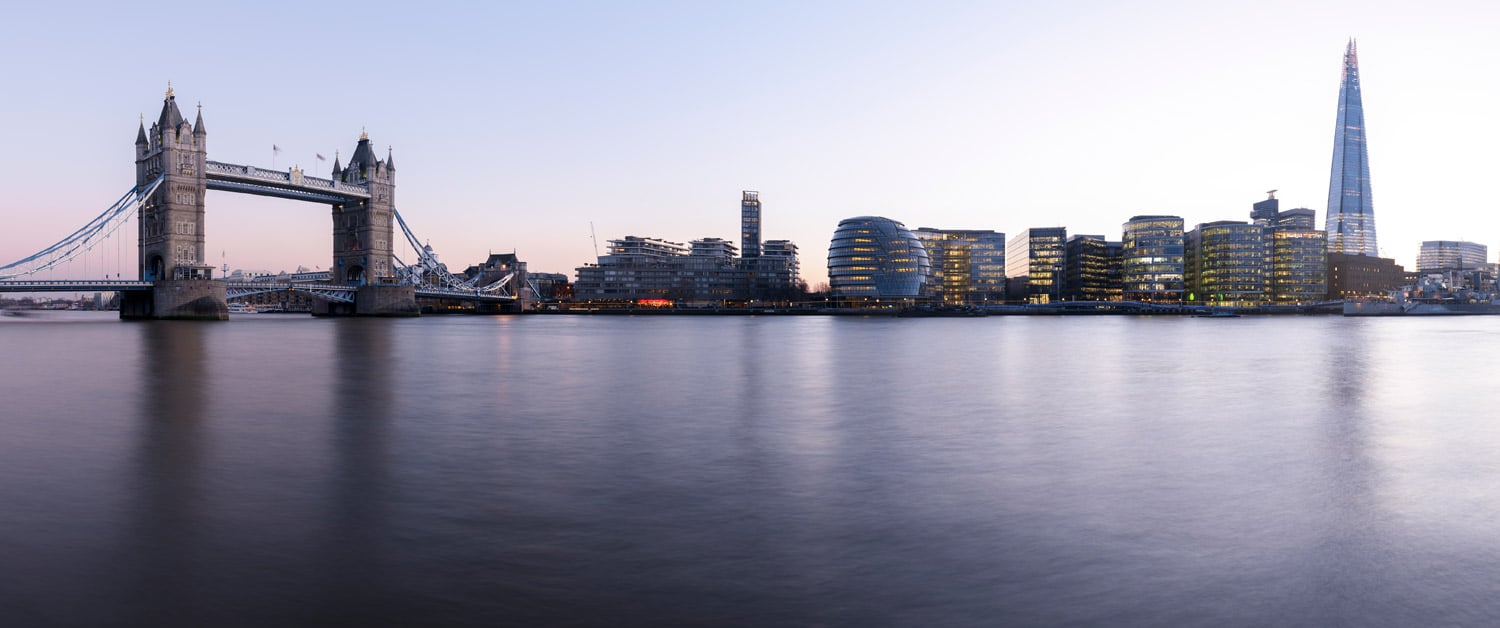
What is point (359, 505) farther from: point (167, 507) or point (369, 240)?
point (369, 240)

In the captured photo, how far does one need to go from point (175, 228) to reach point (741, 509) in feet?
424

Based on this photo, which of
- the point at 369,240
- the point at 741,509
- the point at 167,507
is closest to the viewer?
the point at 167,507

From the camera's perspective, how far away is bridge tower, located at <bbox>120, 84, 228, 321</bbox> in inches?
4432

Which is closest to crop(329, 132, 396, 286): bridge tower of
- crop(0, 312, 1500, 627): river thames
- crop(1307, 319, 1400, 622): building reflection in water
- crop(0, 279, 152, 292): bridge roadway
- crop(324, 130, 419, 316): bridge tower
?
crop(324, 130, 419, 316): bridge tower

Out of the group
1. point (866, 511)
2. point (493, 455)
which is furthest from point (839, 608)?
point (493, 455)

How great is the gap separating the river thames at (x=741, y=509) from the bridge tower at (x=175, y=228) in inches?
3819

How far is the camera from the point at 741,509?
39.3 feet

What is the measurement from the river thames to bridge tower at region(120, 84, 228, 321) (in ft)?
318

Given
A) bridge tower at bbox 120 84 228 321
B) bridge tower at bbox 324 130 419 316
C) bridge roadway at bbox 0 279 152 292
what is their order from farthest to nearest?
bridge tower at bbox 324 130 419 316, bridge tower at bbox 120 84 228 321, bridge roadway at bbox 0 279 152 292

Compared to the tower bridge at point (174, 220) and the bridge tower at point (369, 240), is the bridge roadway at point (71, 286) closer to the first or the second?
the tower bridge at point (174, 220)

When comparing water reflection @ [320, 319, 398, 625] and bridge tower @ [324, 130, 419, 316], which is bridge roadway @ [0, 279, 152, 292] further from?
water reflection @ [320, 319, 398, 625]

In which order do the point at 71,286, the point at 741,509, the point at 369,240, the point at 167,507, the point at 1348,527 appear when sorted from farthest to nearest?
the point at 369,240
the point at 71,286
the point at 741,509
the point at 167,507
the point at 1348,527

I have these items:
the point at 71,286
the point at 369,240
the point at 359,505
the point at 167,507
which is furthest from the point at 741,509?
the point at 369,240

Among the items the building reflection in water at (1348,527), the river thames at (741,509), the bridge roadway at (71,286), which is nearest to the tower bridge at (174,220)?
the bridge roadway at (71,286)
